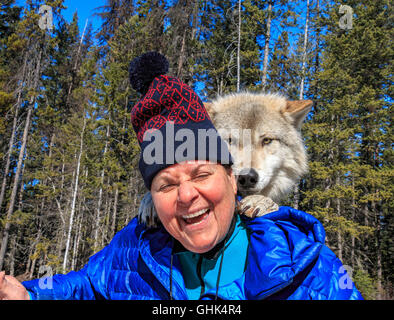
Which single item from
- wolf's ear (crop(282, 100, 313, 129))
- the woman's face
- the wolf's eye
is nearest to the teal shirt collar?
the woman's face

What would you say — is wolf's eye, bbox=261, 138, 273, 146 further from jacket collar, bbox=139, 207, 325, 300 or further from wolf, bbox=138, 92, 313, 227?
jacket collar, bbox=139, 207, 325, 300

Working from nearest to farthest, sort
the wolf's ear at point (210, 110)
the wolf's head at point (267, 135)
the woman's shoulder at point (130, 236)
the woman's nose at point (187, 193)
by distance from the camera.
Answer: the woman's nose at point (187, 193)
the woman's shoulder at point (130, 236)
the wolf's head at point (267, 135)
the wolf's ear at point (210, 110)

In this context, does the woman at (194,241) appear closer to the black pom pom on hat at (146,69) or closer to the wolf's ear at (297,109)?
the black pom pom on hat at (146,69)

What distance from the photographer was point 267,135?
10.4 ft

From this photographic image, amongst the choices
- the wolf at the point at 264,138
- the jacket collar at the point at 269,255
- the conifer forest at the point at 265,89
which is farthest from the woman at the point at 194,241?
the conifer forest at the point at 265,89

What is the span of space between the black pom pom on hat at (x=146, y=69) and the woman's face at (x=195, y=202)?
29.0 inches

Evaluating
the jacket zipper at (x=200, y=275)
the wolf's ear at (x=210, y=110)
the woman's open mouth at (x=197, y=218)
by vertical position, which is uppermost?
the wolf's ear at (x=210, y=110)

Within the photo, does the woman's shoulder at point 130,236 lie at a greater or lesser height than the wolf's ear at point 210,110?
lesser

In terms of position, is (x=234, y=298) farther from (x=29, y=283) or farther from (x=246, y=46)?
(x=246, y=46)

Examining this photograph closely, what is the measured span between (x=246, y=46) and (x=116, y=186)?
13086 mm

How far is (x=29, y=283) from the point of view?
1804 mm

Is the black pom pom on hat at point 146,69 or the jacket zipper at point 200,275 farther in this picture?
the black pom pom on hat at point 146,69

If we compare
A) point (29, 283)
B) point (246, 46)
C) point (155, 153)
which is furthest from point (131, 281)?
point (246, 46)

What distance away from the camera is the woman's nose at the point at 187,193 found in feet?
5.12
